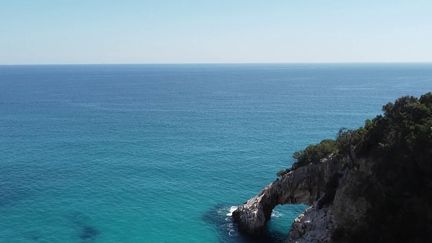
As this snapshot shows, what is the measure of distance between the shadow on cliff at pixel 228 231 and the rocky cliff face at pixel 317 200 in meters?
0.98

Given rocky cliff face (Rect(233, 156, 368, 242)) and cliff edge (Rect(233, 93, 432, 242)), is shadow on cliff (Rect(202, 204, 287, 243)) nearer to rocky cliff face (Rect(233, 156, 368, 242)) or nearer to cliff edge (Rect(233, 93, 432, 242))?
rocky cliff face (Rect(233, 156, 368, 242))

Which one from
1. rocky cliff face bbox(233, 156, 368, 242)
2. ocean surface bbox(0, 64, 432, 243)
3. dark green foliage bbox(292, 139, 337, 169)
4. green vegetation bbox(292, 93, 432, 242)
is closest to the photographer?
green vegetation bbox(292, 93, 432, 242)

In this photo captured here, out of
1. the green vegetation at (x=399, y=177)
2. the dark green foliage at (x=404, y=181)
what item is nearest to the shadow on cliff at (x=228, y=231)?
the green vegetation at (x=399, y=177)

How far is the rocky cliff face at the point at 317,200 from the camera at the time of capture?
1620 inches

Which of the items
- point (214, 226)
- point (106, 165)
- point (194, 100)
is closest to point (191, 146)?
point (106, 165)

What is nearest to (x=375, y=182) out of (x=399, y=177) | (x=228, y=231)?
(x=399, y=177)

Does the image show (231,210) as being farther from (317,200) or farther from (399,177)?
(399,177)

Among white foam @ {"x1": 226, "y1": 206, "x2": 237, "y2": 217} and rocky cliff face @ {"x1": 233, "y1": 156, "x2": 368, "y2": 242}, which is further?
white foam @ {"x1": 226, "y1": 206, "x2": 237, "y2": 217}

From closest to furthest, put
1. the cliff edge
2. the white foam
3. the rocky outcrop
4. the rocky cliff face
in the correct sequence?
the cliff edge
the rocky cliff face
the rocky outcrop
the white foam

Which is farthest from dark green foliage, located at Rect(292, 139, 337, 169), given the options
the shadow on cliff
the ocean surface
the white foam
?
the white foam

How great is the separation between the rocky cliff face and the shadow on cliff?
3.20 ft

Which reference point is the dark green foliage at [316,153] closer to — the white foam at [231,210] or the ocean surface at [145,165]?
the ocean surface at [145,165]

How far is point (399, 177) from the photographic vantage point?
125 ft

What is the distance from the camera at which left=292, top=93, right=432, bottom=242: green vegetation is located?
119 ft
